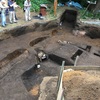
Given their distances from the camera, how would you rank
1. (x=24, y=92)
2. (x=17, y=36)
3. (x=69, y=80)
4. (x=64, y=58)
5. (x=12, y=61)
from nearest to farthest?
1. (x=69, y=80)
2. (x=24, y=92)
3. (x=12, y=61)
4. (x=64, y=58)
5. (x=17, y=36)

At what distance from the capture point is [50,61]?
490 inches

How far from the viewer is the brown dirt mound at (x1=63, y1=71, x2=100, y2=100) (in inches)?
262

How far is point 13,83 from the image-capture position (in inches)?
385

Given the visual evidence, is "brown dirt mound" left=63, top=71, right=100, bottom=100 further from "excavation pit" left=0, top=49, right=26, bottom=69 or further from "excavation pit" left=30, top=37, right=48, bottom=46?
"excavation pit" left=30, top=37, right=48, bottom=46

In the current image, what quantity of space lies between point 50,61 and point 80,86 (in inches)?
219

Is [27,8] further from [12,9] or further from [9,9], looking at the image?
[9,9]

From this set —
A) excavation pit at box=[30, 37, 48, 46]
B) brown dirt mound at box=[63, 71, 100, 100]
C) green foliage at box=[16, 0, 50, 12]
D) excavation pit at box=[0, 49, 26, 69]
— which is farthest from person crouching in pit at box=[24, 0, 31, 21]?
brown dirt mound at box=[63, 71, 100, 100]

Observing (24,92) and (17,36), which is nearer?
(24,92)

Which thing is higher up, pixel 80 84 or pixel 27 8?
pixel 27 8

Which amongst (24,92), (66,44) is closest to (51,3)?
(66,44)

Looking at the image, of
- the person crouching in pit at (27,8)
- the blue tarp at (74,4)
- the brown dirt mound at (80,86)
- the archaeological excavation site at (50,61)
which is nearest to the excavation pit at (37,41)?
the archaeological excavation site at (50,61)

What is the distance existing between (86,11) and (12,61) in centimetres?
759

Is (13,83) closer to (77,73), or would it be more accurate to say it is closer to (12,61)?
(12,61)

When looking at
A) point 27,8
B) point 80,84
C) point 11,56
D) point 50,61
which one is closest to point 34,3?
point 27,8
